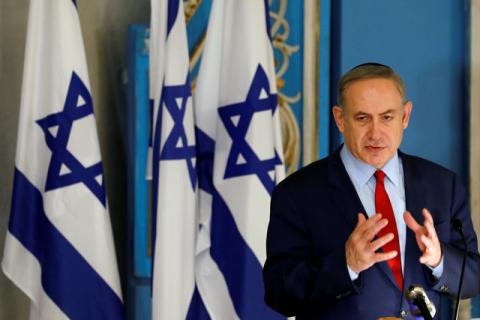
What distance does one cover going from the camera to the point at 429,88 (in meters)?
4.21

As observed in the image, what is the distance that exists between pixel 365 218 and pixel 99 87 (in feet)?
7.82

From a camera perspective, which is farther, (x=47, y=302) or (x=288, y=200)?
(x=47, y=302)

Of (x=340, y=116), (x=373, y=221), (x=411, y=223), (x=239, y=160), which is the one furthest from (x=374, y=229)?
(x=239, y=160)

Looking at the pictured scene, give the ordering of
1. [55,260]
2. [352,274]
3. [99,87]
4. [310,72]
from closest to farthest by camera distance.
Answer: [352,274] < [55,260] < [310,72] < [99,87]

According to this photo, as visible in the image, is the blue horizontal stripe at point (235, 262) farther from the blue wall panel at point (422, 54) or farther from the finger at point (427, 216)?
the finger at point (427, 216)

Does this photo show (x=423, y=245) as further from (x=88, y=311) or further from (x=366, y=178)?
(x=88, y=311)

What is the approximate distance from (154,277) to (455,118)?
167cm

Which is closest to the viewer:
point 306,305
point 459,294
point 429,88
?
point 459,294

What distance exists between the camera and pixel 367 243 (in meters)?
2.09

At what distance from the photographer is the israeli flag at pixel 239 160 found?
12.1 feet

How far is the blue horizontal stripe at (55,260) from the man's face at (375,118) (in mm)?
1668

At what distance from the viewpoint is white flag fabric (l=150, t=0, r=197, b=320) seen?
3.69 meters

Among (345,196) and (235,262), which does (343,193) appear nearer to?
(345,196)

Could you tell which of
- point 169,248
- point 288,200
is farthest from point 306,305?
point 169,248
